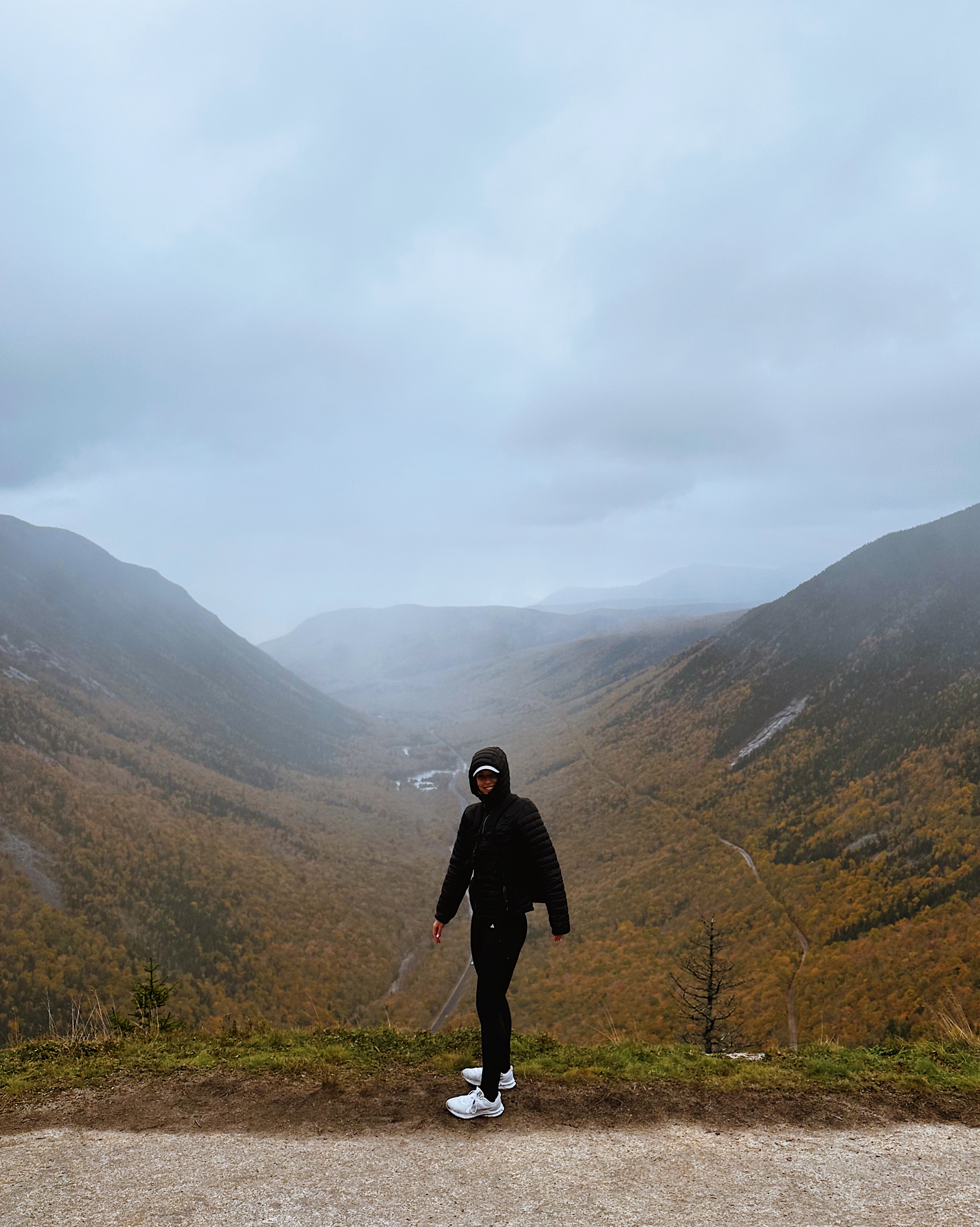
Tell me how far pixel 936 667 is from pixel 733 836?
2364cm

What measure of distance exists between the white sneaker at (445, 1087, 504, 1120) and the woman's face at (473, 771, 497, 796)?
3.39 m

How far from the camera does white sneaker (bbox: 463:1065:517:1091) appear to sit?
7488mm

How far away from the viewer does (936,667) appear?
2138 inches

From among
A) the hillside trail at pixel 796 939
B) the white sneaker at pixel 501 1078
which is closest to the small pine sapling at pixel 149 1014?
the white sneaker at pixel 501 1078

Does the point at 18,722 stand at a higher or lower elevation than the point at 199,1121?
higher

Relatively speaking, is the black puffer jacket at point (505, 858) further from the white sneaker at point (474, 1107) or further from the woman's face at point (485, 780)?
the white sneaker at point (474, 1107)

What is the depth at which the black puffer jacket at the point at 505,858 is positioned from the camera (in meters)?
6.76

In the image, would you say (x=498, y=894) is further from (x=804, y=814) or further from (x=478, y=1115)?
(x=804, y=814)

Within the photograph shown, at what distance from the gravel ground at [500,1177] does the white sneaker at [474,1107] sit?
0.35 feet

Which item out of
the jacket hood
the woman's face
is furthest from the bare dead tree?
the woman's face

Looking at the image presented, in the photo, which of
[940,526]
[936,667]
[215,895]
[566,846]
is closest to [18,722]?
[215,895]

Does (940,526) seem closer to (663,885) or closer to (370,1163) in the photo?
(663,885)

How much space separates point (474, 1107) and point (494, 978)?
1461mm

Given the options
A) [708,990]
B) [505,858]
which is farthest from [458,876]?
[708,990]
